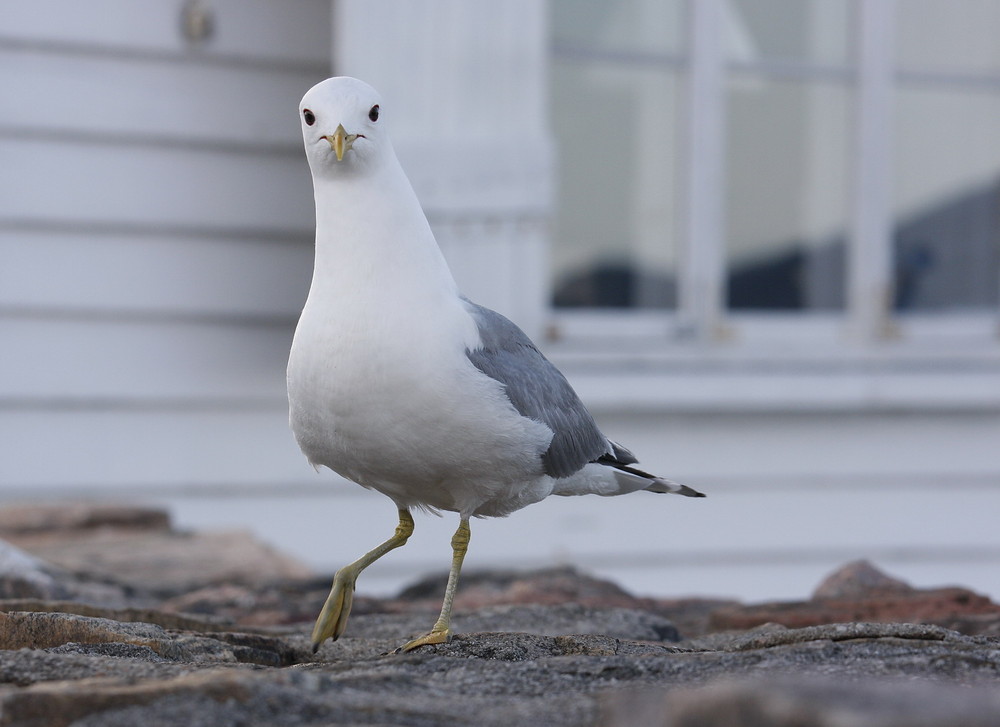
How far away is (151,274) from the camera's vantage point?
455cm

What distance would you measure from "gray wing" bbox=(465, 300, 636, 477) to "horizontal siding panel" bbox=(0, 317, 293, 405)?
2384mm

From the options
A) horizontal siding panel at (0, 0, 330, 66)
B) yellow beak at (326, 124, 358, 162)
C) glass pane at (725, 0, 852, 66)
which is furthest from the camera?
glass pane at (725, 0, 852, 66)

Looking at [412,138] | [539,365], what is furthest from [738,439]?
[539,365]

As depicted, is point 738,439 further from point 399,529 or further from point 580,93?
point 399,529

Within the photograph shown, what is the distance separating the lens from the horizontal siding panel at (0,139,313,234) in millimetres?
4453

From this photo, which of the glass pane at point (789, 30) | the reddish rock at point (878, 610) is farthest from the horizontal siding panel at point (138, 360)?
the reddish rock at point (878, 610)

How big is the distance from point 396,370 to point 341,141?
401 millimetres

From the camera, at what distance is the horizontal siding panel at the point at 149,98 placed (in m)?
4.42

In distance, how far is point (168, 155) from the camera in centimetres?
457

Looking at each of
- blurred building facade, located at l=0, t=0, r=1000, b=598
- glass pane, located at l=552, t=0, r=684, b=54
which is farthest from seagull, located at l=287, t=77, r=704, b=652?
glass pane, located at l=552, t=0, r=684, b=54

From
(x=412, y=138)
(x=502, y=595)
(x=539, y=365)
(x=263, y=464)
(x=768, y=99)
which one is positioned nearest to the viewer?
(x=539, y=365)

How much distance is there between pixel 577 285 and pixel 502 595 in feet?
6.44

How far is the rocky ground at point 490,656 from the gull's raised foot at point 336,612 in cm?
4

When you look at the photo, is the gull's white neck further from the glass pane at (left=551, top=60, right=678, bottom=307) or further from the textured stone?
the glass pane at (left=551, top=60, right=678, bottom=307)
